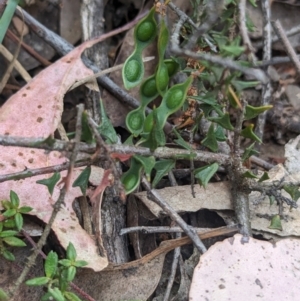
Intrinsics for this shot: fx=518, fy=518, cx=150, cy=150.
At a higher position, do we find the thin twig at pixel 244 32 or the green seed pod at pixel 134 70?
the thin twig at pixel 244 32

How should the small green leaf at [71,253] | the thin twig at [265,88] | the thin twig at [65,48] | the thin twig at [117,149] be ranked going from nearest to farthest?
the thin twig at [117,149] < the small green leaf at [71,253] < the thin twig at [265,88] < the thin twig at [65,48]

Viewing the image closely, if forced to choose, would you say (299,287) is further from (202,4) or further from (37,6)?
(37,6)

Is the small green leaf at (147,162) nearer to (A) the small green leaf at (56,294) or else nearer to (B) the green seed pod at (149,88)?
(B) the green seed pod at (149,88)

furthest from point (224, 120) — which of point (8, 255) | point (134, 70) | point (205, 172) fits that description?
point (8, 255)

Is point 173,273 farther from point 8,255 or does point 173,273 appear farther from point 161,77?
point 161,77

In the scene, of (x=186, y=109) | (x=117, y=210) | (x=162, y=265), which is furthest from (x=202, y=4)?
(x=162, y=265)

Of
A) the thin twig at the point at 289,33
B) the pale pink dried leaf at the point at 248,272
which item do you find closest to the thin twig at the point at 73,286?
the pale pink dried leaf at the point at 248,272
